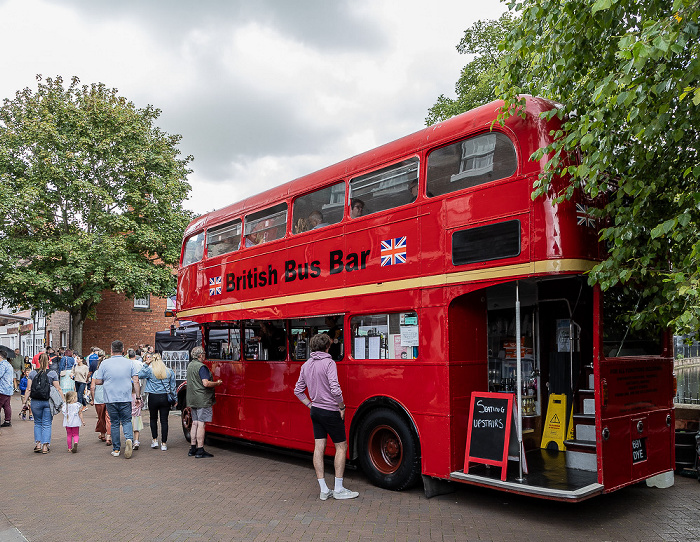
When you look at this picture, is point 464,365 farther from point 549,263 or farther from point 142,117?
point 142,117

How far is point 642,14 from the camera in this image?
16.7ft

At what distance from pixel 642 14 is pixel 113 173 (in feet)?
76.2

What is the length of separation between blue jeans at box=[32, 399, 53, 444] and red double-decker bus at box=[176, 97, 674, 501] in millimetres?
4077

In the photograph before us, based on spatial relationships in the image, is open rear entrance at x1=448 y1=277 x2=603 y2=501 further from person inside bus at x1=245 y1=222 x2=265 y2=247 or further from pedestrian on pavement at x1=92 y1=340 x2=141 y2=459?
pedestrian on pavement at x1=92 y1=340 x2=141 y2=459

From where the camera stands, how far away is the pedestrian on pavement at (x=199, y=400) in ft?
32.3

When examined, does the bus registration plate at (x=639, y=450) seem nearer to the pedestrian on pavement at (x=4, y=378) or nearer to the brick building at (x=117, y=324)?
the pedestrian on pavement at (x=4, y=378)

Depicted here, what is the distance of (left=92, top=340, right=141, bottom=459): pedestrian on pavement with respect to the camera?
9.72m

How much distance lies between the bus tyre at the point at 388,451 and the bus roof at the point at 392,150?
3.11m

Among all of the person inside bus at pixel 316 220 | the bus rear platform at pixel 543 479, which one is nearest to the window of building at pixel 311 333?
the person inside bus at pixel 316 220

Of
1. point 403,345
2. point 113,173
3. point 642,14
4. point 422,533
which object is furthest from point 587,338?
point 113,173

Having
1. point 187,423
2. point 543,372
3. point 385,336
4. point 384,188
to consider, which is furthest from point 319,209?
point 187,423

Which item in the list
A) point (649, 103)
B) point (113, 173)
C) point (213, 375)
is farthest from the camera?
point (113, 173)

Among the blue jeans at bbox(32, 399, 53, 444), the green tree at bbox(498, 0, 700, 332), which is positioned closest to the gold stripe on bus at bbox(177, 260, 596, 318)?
the green tree at bbox(498, 0, 700, 332)

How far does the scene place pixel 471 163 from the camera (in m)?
6.62
